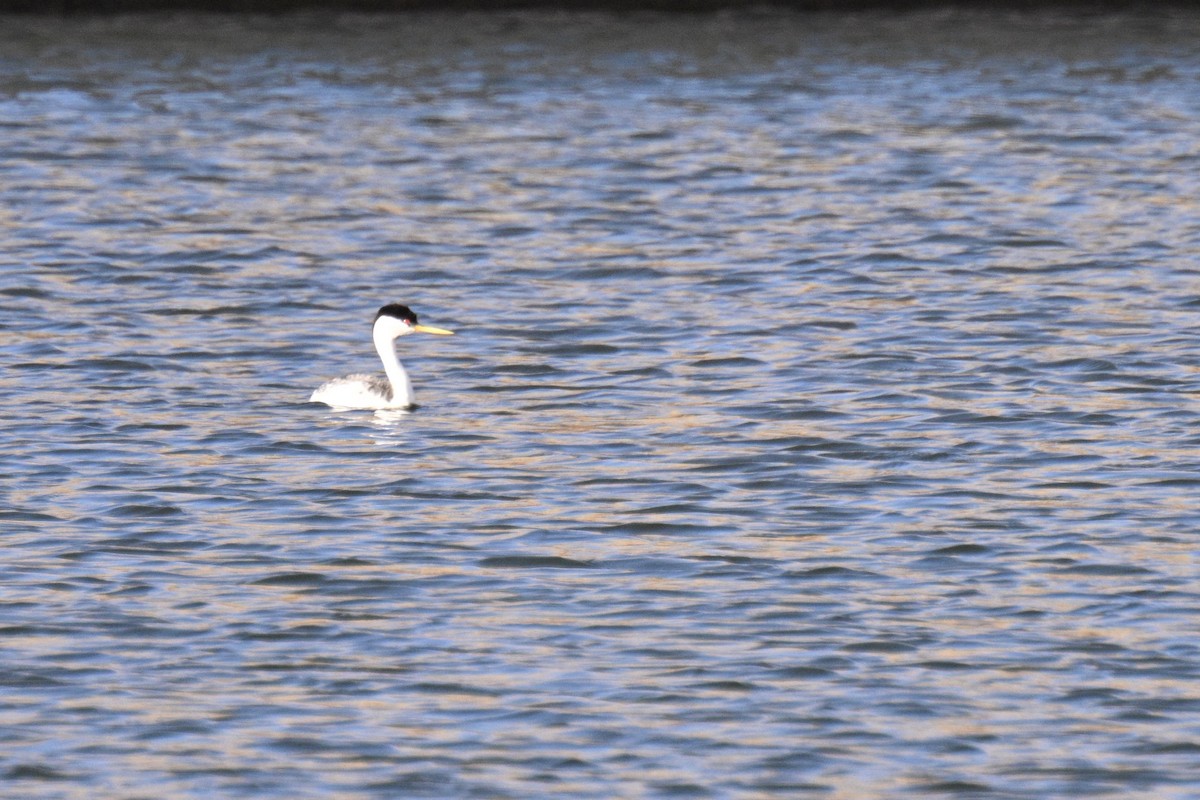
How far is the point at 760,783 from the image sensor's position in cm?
898

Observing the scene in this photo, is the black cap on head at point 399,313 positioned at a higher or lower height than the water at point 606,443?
higher

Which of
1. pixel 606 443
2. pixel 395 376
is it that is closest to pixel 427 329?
pixel 395 376

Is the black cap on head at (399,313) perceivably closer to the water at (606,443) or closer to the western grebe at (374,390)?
the western grebe at (374,390)

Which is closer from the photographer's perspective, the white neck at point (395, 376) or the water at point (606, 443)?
the water at point (606, 443)

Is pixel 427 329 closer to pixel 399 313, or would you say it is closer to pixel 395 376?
pixel 399 313

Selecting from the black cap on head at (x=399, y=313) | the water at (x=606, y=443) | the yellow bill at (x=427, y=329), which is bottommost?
the water at (x=606, y=443)

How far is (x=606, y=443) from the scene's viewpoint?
14.7 m

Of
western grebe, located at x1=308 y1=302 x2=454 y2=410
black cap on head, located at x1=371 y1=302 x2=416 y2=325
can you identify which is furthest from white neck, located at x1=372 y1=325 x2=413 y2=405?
black cap on head, located at x1=371 y1=302 x2=416 y2=325

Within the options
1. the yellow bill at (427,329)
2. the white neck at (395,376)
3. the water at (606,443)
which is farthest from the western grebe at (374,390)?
the yellow bill at (427,329)

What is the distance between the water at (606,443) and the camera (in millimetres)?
9555

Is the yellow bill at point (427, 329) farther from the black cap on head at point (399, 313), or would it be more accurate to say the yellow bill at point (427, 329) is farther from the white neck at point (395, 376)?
the white neck at point (395, 376)

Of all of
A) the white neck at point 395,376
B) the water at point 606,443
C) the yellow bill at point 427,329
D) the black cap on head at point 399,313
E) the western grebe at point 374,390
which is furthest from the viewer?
the yellow bill at point 427,329

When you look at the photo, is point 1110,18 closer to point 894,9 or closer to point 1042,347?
point 894,9

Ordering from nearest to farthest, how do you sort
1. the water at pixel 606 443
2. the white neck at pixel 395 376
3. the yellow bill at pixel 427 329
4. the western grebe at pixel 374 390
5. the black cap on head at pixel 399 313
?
the water at pixel 606 443 < the western grebe at pixel 374 390 < the white neck at pixel 395 376 < the black cap on head at pixel 399 313 < the yellow bill at pixel 427 329
